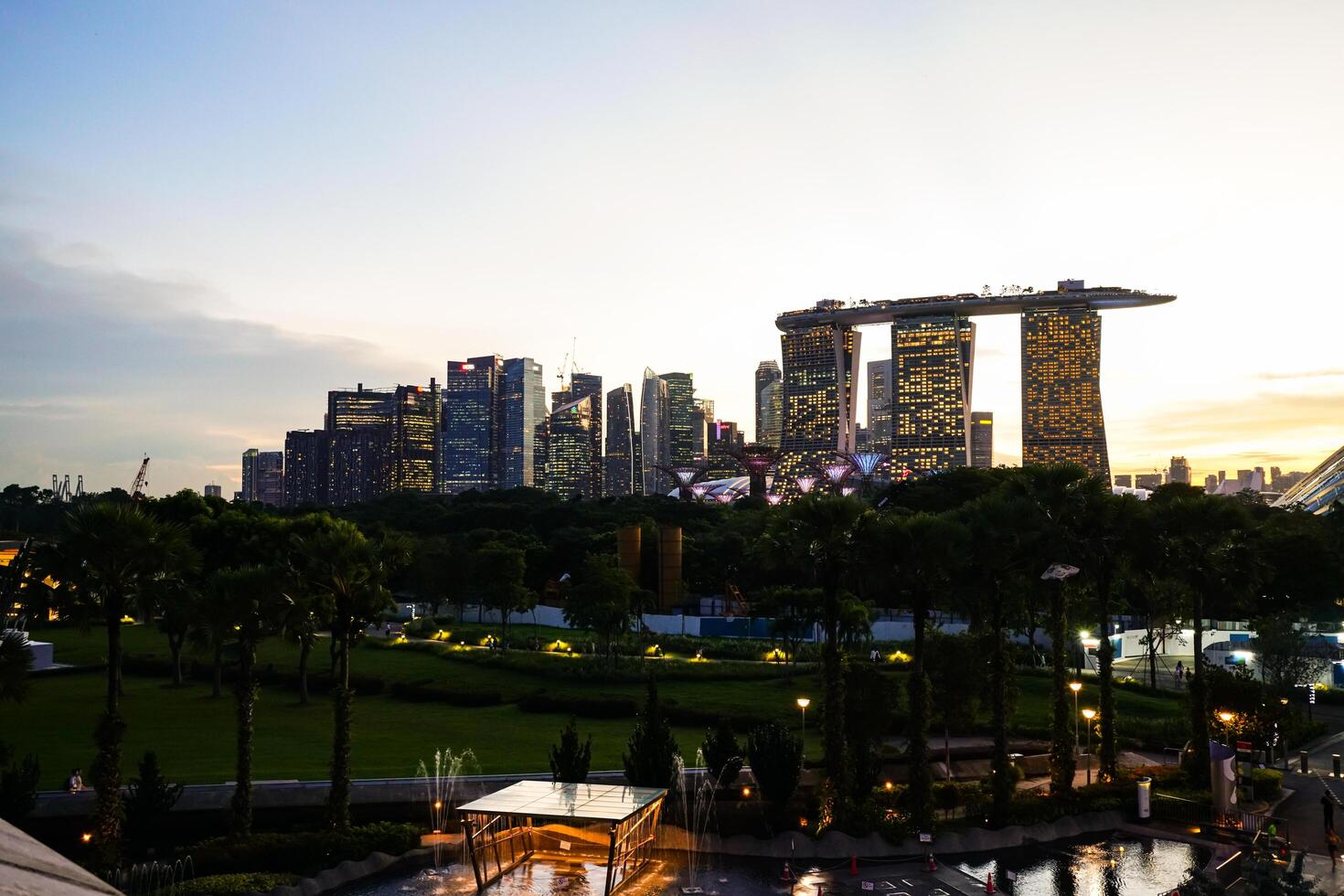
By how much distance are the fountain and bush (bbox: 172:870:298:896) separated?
14.1 ft

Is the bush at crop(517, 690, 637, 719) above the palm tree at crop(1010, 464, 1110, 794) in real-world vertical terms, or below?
below

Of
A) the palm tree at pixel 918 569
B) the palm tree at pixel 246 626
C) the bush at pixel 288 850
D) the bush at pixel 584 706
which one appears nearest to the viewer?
the bush at pixel 288 850

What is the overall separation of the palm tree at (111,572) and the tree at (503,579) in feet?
141

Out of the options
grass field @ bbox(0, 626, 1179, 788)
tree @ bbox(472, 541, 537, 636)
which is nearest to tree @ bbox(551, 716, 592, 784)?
grass field @ bbox(0, 626, 1179, 788)

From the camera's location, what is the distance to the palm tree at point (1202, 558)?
108ft

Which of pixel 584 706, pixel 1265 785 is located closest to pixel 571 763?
pixel 584 706

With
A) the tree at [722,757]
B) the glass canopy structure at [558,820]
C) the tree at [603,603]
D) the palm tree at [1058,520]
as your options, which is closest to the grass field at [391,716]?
the tree at [603,603]

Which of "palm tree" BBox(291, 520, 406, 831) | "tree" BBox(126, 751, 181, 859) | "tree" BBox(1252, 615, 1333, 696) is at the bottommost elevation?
"tree" BBox(126, 751, 181, 859)

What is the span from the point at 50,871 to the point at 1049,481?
110ft

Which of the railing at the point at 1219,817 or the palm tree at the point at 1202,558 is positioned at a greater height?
the palm tree at the point at 1202,558

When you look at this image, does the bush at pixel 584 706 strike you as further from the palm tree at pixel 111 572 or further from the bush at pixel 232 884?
the palm tree at pixel 111 572

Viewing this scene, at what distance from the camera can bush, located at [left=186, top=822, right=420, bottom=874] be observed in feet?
82.1

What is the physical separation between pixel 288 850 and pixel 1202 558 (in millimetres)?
28697

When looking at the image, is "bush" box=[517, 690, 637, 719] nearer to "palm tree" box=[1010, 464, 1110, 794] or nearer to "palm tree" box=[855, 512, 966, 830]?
"palm tree" box=[855, 512, 966, 830]
